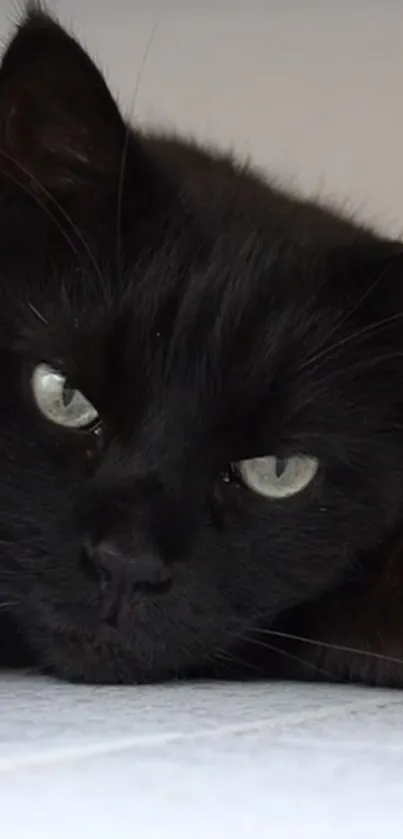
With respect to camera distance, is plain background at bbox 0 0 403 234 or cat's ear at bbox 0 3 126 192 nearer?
cat's ear at bbox 0 3 126 192

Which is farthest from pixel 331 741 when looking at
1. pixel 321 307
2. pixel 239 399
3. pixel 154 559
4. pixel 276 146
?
pixel 276 146

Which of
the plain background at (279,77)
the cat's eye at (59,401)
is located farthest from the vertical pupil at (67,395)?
the plain background at (279,77)

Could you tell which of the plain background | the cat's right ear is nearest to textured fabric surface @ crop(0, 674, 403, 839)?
the cat's right ear

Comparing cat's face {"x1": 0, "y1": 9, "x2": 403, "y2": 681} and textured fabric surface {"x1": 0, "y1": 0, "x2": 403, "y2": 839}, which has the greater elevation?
cat's face {"x1": 0, "y1": 9, "x2": 403, "y2": 681}

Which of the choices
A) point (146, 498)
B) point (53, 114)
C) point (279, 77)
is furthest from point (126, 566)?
point (279, 77)

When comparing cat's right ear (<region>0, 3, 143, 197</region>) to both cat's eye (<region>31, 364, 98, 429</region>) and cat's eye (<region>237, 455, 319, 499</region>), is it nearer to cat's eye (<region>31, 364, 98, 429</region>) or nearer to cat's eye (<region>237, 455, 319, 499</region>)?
cat's eye (<region>31, 364, 98, 429</region>)

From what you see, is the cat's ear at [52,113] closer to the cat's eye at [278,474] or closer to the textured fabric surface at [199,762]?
the cat's eye at [278,474]

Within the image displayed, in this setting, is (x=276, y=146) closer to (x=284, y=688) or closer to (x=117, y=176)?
(x=117, y=176)

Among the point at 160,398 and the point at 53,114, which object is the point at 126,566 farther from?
the point at 53,114
